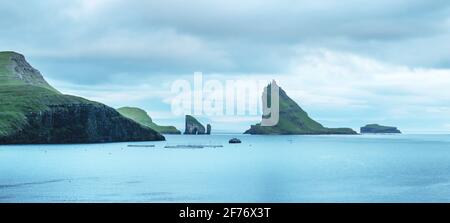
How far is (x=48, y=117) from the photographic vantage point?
170 metres

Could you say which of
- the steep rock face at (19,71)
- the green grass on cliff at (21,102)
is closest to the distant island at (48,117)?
the green grass on cliff at (21,102)

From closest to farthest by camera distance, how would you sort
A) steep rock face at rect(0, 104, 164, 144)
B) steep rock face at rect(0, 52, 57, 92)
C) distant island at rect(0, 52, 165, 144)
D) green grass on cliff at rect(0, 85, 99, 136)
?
green grass on cliff at rect(0, 85, 99, 136) → distant island at rect(0, 52, 165, 144) → steep rock face at rect(0, 104, 164, 144) → steep rock face at rect(0, 52, 57, 92)

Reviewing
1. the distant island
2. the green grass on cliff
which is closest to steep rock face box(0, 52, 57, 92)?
the distant island

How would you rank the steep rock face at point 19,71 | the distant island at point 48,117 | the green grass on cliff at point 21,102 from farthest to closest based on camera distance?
1. the steep rock face at point 19,71
2. the distant island at point 48,117
3. the green grass on cliff at point 21,102

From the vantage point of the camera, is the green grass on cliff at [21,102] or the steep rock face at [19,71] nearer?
the green grass on cliff at [21,102]

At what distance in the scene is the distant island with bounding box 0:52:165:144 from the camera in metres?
164

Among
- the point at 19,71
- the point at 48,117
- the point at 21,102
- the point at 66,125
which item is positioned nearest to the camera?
the point at 48,117

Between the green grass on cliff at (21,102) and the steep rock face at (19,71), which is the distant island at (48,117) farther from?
the steep rock face at (19,71)

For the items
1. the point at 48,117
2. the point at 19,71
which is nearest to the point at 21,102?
the point at 48,117

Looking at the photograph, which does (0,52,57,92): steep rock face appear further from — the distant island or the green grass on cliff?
the green grass on cliff

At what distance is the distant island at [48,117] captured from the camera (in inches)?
6462

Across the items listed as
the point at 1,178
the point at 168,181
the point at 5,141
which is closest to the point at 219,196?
the point at 168,181

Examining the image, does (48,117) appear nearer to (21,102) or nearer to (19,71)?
(21,102)
